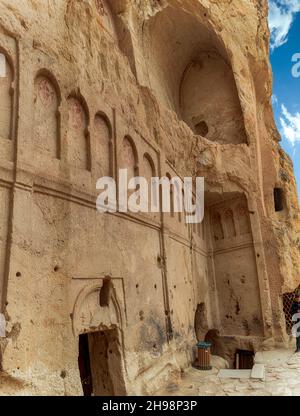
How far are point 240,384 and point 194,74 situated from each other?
13.8 metres

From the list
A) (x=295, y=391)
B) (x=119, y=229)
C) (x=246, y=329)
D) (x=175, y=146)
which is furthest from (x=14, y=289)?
(x=246, y=329)

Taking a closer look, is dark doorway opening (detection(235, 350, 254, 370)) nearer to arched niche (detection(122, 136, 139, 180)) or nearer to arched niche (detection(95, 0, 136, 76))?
arched niche (detection(122, 136, 139, 180))

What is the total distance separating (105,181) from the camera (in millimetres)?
7027

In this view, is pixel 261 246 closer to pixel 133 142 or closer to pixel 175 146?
pixel 175 146

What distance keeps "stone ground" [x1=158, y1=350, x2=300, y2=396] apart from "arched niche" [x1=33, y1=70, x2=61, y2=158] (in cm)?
541

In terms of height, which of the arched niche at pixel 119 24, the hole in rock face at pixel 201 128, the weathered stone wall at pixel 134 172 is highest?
the arched niche at pixel 119 24

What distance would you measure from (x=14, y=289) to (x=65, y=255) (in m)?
1.10

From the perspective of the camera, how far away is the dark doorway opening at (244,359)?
41.9 ft

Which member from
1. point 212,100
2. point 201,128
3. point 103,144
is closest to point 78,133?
point 103,144

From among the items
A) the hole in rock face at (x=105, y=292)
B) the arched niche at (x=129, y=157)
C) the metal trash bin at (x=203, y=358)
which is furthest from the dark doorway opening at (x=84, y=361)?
the arched niche at (x=129, y=157)

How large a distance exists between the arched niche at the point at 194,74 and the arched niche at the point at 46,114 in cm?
717

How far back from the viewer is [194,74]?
16.8 meters

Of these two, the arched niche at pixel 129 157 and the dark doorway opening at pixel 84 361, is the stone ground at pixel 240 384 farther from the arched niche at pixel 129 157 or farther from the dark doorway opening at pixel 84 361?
the arched niche at pixel 129 157

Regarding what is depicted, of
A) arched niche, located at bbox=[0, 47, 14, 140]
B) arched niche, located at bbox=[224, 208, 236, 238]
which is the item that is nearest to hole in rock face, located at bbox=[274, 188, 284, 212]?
arched niche, located at bbox=[224, 208, 236, 238]
